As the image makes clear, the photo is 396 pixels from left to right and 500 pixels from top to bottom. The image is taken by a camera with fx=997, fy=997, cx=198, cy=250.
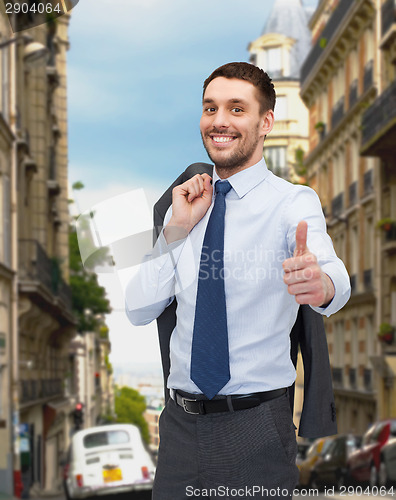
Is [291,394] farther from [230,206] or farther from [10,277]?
[10,277]

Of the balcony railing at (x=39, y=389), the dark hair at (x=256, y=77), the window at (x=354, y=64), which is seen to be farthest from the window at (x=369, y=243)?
the dark hair at (x=256, y=77)

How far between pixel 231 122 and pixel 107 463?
17.6m

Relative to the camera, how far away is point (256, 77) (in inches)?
116

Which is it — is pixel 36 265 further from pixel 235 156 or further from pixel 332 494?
pixel 235 156

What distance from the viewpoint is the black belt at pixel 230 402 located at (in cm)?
312

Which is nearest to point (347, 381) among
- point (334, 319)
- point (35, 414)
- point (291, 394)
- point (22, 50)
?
point (334, 319)

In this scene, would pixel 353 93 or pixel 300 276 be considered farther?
pixel 353 93

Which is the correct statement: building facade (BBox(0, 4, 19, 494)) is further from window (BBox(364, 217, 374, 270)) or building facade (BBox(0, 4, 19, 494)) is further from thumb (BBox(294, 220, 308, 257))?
thumb (BBox(294, 220, 308, 257))

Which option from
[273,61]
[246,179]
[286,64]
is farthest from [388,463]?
[273,61]

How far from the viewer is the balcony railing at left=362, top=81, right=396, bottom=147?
3306 cm

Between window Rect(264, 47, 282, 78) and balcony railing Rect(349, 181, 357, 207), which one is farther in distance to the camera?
window Rect(264, 47, 282, 78)

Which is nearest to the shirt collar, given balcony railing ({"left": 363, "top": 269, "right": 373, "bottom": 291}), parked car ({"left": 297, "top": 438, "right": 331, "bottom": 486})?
parked car ({"left": 297, "top": 438, "right": 331, "bottom": 486})

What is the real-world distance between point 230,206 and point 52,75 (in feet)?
117

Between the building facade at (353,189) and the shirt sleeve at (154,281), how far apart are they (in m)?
33.3
